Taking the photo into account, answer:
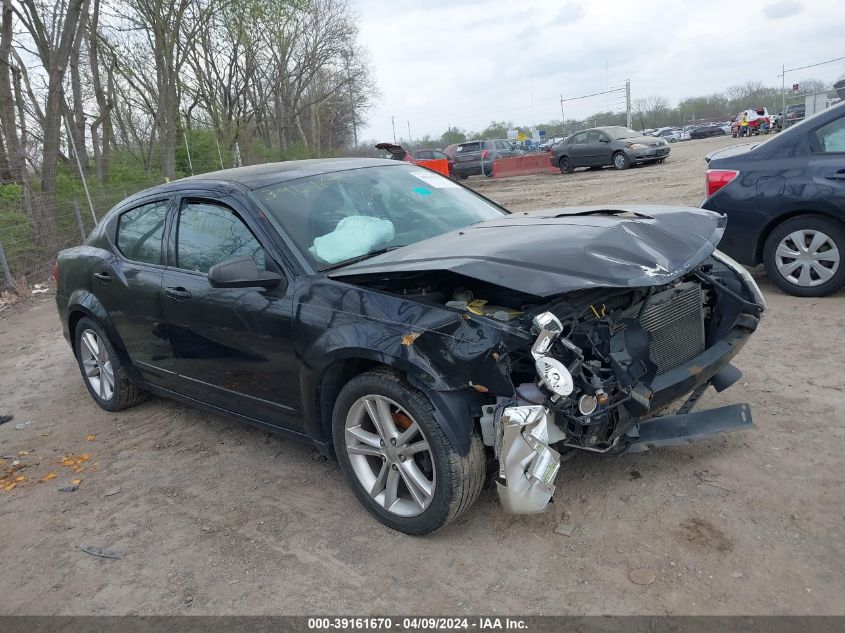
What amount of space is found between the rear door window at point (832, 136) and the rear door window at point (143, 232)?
17.5ft

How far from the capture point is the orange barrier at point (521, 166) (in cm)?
2734

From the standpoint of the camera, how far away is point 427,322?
2863 millimetres

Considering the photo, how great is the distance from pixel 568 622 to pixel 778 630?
0.71 metres

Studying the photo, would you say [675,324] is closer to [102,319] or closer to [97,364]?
[102,319]

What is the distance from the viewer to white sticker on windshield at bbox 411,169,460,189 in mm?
4504

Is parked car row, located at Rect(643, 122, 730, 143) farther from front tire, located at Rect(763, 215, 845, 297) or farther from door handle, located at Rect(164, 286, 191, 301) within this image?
door handle, located at Rect(164, 286, 191, 301)

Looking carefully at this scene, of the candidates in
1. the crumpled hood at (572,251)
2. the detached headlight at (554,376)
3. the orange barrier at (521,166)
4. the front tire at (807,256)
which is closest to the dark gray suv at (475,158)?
the orange barrier at (521,166)

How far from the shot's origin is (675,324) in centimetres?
334

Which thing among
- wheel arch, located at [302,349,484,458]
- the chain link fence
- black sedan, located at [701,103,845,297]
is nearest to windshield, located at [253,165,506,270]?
wheel arch, located at [302,349,484,458]

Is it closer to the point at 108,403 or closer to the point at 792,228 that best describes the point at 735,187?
the point at 792,228

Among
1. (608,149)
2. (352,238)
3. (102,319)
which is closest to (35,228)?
(102,319)

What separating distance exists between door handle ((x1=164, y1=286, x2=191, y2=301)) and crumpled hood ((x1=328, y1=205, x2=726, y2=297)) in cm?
115

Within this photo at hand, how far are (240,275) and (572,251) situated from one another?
1.58m

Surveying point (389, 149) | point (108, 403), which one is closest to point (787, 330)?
point (389, 149)
